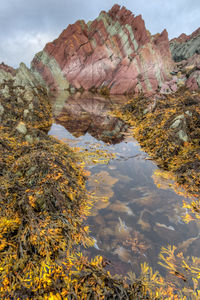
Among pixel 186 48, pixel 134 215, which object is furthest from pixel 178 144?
pixel 186 48

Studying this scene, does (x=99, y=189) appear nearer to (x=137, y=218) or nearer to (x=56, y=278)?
(x=137, y=218)

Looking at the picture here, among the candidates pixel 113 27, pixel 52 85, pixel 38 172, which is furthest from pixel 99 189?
pixel 113 27

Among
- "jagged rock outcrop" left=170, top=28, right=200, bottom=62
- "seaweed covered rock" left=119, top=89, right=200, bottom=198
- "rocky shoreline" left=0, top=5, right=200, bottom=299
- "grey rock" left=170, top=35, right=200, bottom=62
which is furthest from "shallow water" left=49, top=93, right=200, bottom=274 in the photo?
"grey rock" left=170, top=35, right=200, bottom=62

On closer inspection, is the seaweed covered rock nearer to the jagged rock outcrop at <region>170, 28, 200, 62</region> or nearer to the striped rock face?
the striped rock face

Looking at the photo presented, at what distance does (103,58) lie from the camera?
2984 cm

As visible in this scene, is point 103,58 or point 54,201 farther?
point 103,58

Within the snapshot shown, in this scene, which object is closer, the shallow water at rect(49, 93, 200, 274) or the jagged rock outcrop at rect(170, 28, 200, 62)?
the shallow water at rect(49, 93, 200, 274)

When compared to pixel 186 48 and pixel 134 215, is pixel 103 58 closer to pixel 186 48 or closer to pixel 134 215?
pixel 134 215

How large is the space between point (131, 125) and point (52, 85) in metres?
26.3

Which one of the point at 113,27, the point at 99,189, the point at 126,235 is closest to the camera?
the point at 126,235

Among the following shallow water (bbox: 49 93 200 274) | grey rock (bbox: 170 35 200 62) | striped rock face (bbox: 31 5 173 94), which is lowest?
shallow water (bbox: 49 93 200 274)

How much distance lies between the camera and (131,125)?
930 cm

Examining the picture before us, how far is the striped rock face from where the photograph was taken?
28.5 metres

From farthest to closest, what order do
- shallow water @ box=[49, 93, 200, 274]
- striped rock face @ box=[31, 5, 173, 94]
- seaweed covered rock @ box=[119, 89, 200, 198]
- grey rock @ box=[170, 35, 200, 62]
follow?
1. grey rock @ box=[170, 35, 200, 62]
2. striped rock face @ box=[31, 5, 173, 94]
3. seaweed covered rock @ box=[119, 89, 200, 198]
4. shallow water @ box=[49, 93, 200, 274]
